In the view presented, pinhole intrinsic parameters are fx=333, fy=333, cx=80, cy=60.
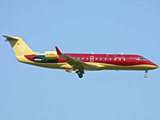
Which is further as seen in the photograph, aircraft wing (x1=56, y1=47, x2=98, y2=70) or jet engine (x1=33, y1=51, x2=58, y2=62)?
jet engine (x1=33, y1=51, x2=58, y2=62)

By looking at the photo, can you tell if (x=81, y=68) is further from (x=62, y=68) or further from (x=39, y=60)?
(x=39, y=60)

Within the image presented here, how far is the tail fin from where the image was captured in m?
44.3

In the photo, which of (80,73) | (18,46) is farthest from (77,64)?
(18,46)

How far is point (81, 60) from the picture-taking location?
43656mm

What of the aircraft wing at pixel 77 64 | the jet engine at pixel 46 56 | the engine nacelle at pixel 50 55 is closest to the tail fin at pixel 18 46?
the jet engine at pixel 46 56

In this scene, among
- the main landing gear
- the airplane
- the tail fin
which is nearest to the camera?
the airplane

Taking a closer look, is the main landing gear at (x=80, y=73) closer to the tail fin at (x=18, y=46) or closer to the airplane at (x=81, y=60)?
the airplane at (x=81, y=60)

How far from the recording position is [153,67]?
44.9 m

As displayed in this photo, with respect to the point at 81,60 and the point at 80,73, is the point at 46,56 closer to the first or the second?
the point at 81,60

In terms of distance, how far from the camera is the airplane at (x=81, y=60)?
141ft

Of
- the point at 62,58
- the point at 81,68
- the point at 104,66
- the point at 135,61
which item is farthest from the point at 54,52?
the point at 135,61

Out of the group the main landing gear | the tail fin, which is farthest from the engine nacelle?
the main landing gear

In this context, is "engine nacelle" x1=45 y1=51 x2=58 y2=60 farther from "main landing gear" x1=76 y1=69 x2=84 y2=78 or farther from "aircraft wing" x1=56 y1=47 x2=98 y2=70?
"main landing gear" x1=76 y1=69 x2=84 y2=78

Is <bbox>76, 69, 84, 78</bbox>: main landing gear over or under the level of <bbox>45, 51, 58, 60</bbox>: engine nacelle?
under
